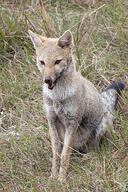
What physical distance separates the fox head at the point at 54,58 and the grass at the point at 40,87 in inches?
43.9

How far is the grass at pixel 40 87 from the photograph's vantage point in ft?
15.3

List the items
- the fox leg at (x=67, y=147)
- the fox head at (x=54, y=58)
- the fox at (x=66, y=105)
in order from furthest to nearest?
the fox leg at (x=67, y=147)
the fox at (x=66, y=105)
the fox head at (x=54, y=58)

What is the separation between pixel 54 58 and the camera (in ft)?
14.8

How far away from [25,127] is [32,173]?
1034mm

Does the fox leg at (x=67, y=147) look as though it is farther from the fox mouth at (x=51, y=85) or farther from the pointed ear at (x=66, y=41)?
the pointed ear at (x=66, y=41)

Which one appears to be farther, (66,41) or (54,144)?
(54,144)

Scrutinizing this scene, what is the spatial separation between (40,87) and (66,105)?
6.12ft

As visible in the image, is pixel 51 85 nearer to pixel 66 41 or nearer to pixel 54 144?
pixel 66 41

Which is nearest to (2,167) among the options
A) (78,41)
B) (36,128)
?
(36,128)

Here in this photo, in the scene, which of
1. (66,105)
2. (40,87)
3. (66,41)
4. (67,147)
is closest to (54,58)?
(66,41)

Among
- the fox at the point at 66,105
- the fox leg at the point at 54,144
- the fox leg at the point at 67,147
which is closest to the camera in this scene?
the fox at the point at 66,105

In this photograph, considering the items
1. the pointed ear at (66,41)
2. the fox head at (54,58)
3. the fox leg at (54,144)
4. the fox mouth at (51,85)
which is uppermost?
the pointed ear at (66,41)

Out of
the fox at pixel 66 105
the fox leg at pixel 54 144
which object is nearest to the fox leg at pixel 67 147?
the fox at pixel 66 105

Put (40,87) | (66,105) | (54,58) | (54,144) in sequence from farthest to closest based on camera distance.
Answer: (40,87)
(54,144)
(66,105)
(54,58)
